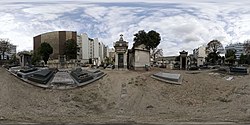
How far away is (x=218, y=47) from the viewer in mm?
Answer: 64062

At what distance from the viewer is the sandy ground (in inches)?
550

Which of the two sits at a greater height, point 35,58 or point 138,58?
point 138,58

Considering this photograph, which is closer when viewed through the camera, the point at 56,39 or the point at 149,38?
the point at 149,38

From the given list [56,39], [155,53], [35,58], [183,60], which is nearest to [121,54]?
[183,60]

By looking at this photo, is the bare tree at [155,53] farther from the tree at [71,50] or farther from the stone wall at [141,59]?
the stone wall at [141,59]

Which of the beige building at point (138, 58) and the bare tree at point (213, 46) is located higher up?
the bare tree at point (213, 46)

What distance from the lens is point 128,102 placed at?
59.8ft

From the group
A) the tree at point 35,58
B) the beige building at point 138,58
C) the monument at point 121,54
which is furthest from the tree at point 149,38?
the monument at point 121,54

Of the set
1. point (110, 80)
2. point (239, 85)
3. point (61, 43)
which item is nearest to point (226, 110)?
point (239, 85)

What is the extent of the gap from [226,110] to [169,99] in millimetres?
4283

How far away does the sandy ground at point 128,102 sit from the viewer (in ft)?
45.8

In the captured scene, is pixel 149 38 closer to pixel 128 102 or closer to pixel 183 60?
pixel 183 60

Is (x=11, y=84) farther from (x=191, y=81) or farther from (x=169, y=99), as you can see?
(x=191, y=81)

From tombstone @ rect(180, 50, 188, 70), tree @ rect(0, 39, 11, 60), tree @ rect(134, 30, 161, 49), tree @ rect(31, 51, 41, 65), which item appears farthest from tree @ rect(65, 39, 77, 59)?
tombstone @ rect(180, 50, 188, 70)
